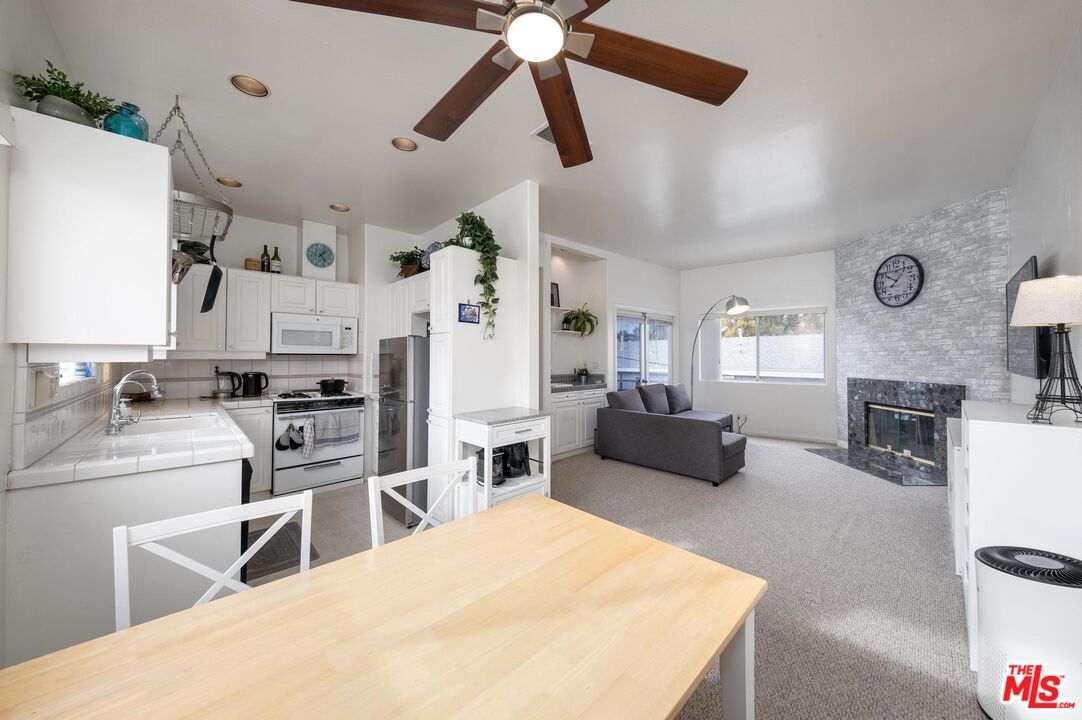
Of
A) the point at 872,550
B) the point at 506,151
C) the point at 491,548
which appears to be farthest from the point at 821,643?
the point at 506,151

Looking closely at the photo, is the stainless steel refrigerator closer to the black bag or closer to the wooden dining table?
the black bag

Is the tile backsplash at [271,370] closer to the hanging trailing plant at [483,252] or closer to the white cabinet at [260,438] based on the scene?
the white cabinet at [260,438]

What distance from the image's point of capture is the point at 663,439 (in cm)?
434

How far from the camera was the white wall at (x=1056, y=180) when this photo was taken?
192cm

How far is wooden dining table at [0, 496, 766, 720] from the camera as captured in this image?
2.23ft

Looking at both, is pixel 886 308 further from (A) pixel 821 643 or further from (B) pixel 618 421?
(A) pixel 821 643

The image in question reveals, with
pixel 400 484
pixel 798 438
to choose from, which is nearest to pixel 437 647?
pixel 400 484

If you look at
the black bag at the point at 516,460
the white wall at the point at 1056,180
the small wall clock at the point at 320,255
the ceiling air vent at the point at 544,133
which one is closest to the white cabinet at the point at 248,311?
the small wall clock at the point at 320,255

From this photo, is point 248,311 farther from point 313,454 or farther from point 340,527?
point 340,527

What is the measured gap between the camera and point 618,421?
4.78 m

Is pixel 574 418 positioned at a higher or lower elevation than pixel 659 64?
lower

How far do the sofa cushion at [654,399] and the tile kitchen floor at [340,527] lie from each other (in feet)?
10.7

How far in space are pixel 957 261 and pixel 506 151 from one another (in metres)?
4.55

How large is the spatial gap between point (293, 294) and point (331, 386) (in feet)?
3.19
